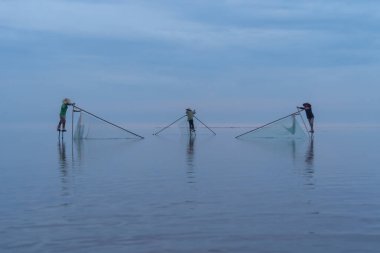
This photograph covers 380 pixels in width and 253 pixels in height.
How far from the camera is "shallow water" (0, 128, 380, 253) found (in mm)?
6246

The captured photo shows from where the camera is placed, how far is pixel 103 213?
7980 mm

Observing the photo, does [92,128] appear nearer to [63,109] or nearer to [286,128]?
[63,109]

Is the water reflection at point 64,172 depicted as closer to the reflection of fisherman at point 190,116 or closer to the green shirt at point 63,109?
the green shirt at point 63,109

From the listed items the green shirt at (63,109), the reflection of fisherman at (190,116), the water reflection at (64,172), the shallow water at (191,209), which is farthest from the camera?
the reflection of fisherman at (190,116)

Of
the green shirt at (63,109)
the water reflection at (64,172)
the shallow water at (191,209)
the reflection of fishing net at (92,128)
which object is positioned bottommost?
the shallow water at (191,209)

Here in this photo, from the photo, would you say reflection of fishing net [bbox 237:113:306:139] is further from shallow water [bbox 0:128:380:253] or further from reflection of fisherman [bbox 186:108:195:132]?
shallow water [bbox 0:128:380:253]

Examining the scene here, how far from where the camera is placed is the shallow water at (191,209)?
6246 mm

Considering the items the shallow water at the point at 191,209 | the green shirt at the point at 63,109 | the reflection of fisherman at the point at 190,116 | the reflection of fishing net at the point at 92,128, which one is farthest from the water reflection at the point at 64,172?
the reflection of fisherman at the point at 190,116

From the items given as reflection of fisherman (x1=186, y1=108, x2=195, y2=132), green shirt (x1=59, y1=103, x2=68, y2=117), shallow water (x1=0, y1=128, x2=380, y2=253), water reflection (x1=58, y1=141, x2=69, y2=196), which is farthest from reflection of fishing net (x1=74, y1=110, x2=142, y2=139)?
shallow water (x1=0, y1=128, x2=380, y2=253)

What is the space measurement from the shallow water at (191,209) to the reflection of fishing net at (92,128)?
46.6ft

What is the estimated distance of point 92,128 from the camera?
29.6 metres

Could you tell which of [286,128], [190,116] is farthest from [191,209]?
[190,116]

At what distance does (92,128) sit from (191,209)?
22.0 m

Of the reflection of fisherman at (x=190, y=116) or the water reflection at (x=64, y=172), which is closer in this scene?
the water reflection at (x=64, y=172)
